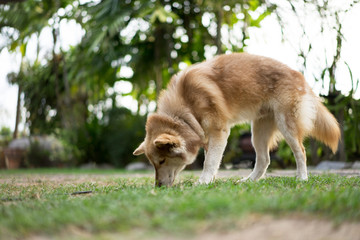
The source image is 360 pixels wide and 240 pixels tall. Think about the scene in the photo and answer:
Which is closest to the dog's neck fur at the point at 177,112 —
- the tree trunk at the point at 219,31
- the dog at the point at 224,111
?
the dog at the point at 224,111

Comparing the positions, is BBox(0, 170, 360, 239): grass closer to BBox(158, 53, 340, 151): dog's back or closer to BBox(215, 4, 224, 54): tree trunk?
BBox(158, 53, 340, 151): dog's back

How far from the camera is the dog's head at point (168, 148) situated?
183 inches

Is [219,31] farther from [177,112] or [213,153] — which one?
[213,153]

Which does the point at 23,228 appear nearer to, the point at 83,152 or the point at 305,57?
the point at 305,57

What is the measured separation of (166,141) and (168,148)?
0.29 metres

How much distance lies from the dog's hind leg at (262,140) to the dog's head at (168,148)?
121 cm

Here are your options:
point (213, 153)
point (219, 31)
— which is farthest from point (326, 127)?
point (219, 31)

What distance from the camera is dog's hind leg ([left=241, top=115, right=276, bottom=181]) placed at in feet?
18.5

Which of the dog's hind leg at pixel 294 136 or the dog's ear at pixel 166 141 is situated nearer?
the dog's ear at pixel 166 141

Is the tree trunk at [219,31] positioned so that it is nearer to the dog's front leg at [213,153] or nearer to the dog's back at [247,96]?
the dog's back at [247,96]

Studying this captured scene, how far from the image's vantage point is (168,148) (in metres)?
4.66

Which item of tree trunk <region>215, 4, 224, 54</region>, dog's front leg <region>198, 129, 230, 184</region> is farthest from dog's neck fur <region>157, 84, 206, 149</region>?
tree trunk <region>215, 4, 224, 54</region>

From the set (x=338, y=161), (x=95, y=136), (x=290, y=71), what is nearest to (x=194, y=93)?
(x=290, y=71)

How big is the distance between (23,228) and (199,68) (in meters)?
3.52
